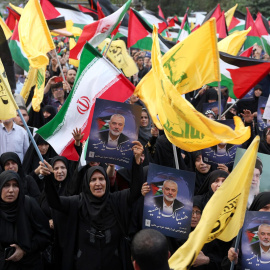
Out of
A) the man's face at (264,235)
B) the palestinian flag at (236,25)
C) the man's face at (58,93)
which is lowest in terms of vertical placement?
the palestinian flag at (236,25)

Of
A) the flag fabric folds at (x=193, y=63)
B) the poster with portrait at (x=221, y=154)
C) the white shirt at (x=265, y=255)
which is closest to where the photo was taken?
the white shirt at (x=265, y=255)

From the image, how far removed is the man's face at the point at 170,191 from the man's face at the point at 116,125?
0.72 m

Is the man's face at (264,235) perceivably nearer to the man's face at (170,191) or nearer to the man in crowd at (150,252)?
the man's face at (170,191)

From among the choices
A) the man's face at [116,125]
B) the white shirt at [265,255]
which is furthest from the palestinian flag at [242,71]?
the white shirt at [265,255]

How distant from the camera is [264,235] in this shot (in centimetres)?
380

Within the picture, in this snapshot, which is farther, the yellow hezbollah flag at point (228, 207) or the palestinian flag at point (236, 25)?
the palestinian flag at point (236, 25)

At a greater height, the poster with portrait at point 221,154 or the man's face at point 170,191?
the man's face at point 170,191

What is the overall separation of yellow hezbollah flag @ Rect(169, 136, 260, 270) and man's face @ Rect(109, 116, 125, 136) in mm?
1333

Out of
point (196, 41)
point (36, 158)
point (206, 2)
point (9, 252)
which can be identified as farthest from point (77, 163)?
point (206, 2)

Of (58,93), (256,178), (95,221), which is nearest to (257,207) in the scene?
(256,178)

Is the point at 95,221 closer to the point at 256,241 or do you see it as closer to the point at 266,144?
the point at 256,241

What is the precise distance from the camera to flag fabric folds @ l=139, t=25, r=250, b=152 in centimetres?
378

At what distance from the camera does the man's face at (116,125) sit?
4.75 meters

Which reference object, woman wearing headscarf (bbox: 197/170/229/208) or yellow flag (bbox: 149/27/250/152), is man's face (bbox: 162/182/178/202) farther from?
woman wearing headscarf (bbox: 197/170/229/208)
